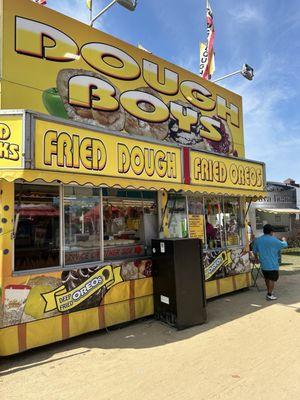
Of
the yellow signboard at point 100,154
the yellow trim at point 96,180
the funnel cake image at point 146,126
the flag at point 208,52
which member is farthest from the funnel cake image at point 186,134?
the flag at point 208,52

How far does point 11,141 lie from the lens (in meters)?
4.66

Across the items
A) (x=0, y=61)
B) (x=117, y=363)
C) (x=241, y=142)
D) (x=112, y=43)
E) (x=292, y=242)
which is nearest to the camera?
(x=117, y=363)

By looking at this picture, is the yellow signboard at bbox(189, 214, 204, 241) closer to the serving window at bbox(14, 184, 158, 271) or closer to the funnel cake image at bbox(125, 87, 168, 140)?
the serving window at bbox(14, 184, 158, 271)

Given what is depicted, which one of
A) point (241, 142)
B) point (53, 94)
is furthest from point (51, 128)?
point (241, 142)

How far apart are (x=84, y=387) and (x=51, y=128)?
3.32 meters

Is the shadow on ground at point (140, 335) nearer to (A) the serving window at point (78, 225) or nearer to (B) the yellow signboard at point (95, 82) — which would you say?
(A) the serving window at point (78, 225)

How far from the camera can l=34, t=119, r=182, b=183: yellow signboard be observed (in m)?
4.89

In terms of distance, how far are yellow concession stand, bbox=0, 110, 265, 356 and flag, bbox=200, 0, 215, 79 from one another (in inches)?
200

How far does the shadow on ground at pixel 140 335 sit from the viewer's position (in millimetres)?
5043

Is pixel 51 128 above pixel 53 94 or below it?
below

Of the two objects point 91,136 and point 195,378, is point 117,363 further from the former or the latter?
point 91,136

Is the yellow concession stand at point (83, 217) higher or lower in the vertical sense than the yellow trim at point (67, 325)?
higher

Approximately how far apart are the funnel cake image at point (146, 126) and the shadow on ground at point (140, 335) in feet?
12.1

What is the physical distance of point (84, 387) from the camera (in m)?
4.08
